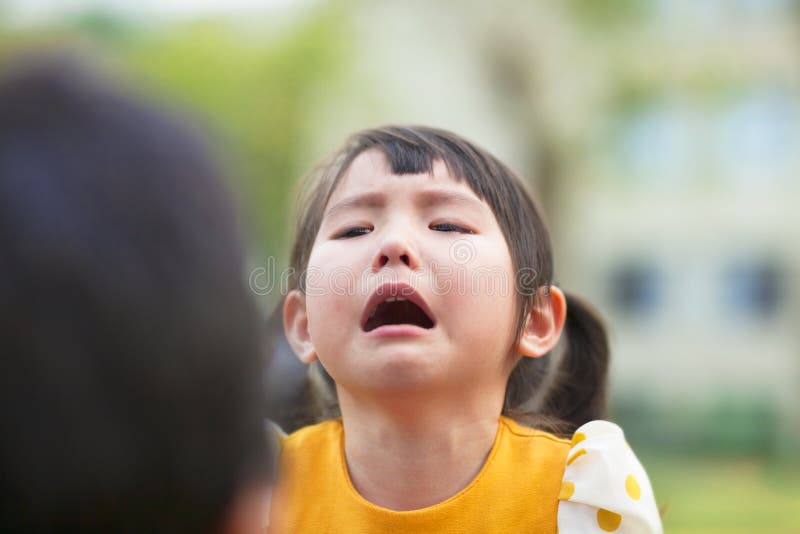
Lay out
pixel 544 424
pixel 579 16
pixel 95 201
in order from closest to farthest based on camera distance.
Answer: pixel 95 201
pixel 544 424
pixel 579 16

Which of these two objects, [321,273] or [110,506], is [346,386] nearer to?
[321,273]

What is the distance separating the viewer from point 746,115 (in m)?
17.2

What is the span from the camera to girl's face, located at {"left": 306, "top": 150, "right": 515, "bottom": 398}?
185 centimetres

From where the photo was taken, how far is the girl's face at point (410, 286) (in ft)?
6.06

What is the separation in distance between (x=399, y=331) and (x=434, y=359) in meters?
0.09

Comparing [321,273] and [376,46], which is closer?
[321,273]

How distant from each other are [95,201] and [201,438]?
10.3 inches

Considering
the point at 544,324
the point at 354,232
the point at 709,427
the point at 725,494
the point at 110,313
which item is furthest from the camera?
the point at 709,427

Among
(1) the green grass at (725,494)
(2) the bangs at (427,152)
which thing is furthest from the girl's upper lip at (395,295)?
(1) the green grass at (725,494)

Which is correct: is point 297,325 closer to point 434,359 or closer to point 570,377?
point 434,359

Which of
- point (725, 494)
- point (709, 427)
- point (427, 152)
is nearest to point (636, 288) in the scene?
point (709, 427)

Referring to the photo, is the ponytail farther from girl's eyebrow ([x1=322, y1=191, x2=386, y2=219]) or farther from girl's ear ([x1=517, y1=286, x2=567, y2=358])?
girl's eyebrow ([x1=322, y1=191, x2=386, y2=219])

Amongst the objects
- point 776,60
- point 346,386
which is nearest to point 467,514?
point 346,386

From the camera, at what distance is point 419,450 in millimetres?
1962
